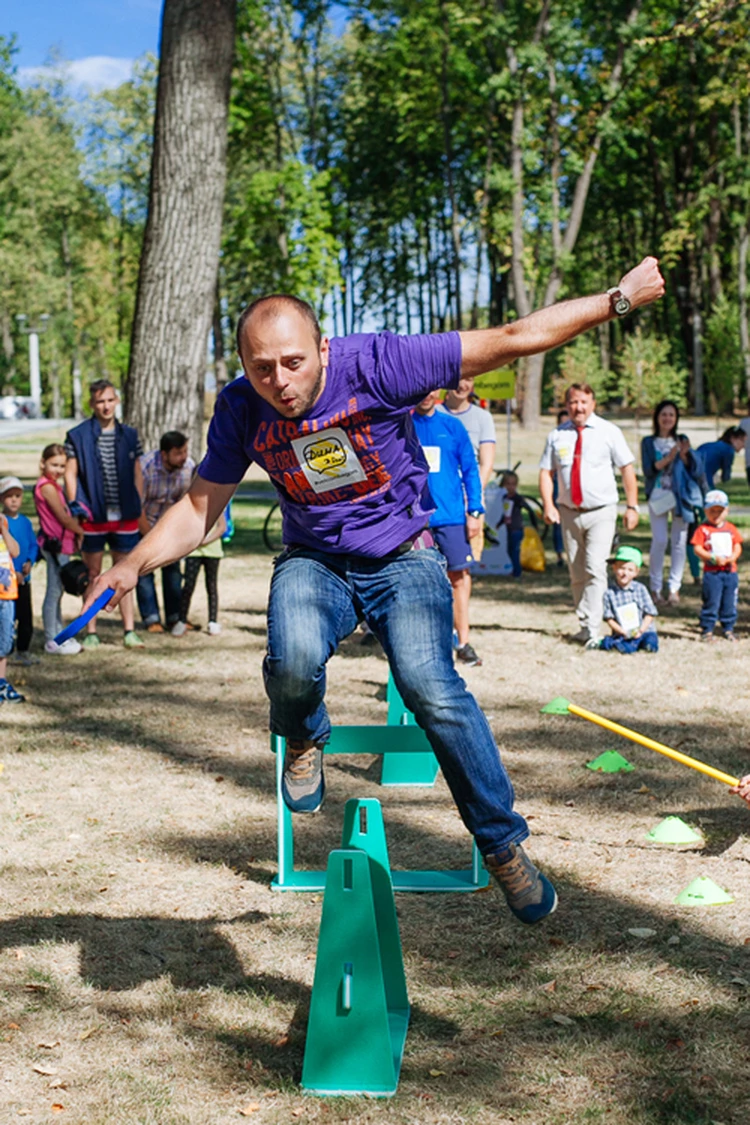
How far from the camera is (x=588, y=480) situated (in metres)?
10.5

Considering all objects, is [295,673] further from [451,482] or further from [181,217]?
[181,217]

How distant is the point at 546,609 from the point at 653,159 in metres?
40.6

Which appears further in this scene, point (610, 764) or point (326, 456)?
point (610, 764)

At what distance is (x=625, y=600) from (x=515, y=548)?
4.83 metres

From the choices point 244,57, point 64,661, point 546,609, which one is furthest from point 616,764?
point 244,57

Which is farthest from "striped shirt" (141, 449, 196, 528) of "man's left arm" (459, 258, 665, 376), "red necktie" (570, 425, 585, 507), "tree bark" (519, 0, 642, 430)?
"tree bark" (519, 0, 642, 430)

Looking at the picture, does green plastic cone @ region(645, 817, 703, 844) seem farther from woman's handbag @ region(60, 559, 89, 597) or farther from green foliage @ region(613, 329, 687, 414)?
green foliage @ region(613, 329, 687, 414)

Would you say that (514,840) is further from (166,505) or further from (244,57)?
(244,57)

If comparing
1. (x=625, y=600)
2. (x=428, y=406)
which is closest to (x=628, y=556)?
Answer: (x=625, y=600)

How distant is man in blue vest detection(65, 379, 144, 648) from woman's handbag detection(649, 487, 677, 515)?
16.6ft

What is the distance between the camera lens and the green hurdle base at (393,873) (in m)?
5.10

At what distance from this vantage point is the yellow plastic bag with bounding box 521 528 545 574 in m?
16.0

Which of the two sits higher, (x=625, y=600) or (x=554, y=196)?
(x=554, y=196)

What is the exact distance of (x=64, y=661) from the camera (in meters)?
10.5
